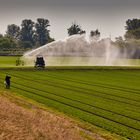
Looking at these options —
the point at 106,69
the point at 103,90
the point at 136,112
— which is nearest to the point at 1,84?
the point at 103,90

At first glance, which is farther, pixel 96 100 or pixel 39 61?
pixel 39 61

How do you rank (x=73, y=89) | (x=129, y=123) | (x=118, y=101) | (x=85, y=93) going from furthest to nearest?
1. (x=73, y=89)
2. (x=85, y=93)
3. (x=118, y=101)
4. (x=129, y=123)

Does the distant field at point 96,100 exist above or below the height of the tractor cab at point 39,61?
below

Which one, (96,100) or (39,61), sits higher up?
(39,61)

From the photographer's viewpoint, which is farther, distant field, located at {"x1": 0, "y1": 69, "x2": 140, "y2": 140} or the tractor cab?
the tractor cab

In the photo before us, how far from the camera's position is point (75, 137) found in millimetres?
19469

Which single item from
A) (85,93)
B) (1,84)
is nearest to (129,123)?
(85,93)

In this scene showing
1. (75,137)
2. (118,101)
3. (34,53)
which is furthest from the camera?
(34,53)

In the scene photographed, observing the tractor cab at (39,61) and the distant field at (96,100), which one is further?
the tractor cab at (39,61)

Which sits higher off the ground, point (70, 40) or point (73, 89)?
point (70, 40)

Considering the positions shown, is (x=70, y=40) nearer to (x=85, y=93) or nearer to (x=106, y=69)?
(x=106, y=69)

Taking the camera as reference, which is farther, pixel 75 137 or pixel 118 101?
pixel 118 101

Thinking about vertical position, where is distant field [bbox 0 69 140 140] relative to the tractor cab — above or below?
below

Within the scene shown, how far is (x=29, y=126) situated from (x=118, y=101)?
1312 centimetres
